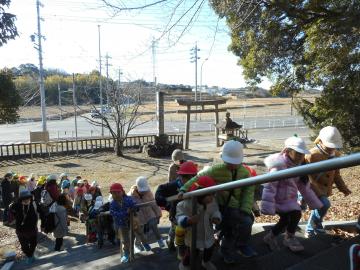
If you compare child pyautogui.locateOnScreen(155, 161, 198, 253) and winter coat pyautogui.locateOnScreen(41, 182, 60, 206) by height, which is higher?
child pyautogui.locateOnScreen(155, 161, 198, 253)

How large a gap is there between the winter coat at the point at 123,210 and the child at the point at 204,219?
154 centimetres

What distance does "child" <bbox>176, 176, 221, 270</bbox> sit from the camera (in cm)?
321

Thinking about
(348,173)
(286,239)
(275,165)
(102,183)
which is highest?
(275,165)

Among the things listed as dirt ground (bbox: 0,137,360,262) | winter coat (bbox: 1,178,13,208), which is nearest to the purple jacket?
dirt ground (bbox: 0,137,360,262)

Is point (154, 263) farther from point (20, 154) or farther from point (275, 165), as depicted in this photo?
point (20, 154)

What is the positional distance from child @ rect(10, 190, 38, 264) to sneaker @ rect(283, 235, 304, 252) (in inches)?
160

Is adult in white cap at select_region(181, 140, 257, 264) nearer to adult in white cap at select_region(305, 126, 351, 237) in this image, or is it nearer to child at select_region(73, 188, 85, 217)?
adult in white cap at select_region(305, 126, 351, 237)

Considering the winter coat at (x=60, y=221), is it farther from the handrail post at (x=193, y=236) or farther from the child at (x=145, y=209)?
the handrail post at (x=193, y=236)

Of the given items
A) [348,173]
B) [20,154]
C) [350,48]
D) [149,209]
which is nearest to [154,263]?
[149,209]

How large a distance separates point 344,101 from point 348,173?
2.26 m

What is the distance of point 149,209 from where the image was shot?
5156mm

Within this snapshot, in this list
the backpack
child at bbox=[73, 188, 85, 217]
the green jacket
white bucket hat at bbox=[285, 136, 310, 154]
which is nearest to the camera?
the green jacket

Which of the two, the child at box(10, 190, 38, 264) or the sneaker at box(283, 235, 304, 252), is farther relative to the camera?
the child at box(10, 190, 38, 264)

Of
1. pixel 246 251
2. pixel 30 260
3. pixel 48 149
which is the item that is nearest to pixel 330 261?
pixel 246 251
